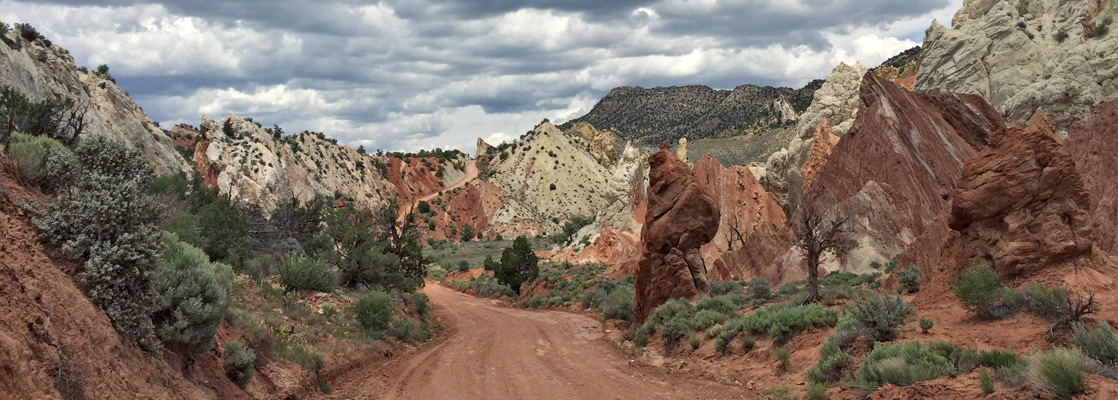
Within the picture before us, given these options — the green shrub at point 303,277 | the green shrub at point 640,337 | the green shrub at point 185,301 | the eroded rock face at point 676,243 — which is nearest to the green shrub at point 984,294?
the green shrub at point 640,337

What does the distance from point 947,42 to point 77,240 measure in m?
52.6

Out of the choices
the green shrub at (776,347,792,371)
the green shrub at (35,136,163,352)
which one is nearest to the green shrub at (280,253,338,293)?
the green shrub at (35,136,163,352)

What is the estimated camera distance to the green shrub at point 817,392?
10.1 metres

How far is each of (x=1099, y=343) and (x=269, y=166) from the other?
6332cm

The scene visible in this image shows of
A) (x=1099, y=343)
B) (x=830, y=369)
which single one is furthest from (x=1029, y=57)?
(x=1099, y=343)

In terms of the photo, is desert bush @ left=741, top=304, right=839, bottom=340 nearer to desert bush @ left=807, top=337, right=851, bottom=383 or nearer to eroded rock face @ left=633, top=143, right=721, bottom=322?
desert bush @ left=807, top=337, right=851, bottom=383

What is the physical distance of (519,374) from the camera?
14039 millimetres

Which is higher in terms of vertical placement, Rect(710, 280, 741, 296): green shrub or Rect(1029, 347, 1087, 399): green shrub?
Rect(1029, 347, 1087, 399): green shrub

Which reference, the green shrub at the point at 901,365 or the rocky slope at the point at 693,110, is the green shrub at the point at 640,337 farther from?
the rocky slope at the point at 693,110

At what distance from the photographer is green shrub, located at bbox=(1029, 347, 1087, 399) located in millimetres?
6973

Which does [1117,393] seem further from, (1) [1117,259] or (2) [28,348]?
(2) [28,348]

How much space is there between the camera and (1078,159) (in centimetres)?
2258

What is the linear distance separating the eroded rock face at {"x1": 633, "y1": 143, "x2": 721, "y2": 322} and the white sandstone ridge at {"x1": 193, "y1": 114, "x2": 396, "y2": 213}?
2825 cm

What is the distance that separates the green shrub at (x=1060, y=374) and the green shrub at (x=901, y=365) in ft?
5.48
